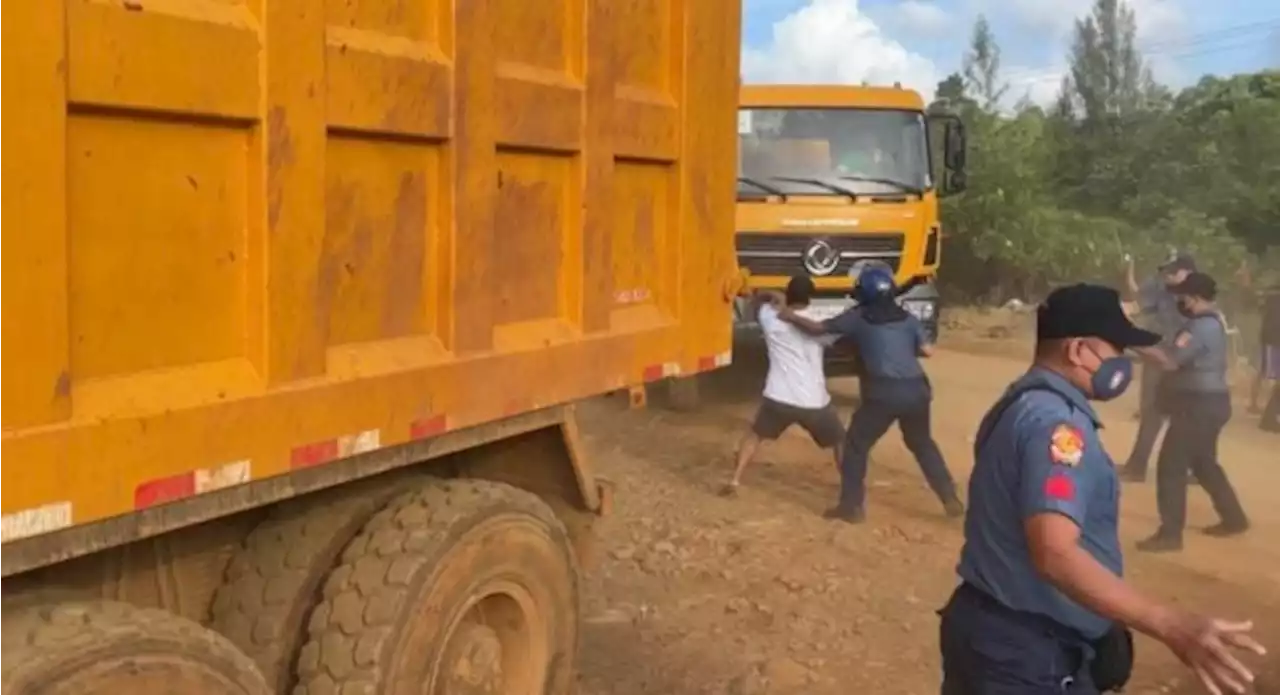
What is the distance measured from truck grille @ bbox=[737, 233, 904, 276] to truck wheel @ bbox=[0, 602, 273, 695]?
10.8m

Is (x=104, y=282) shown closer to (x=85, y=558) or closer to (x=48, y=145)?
(x=48, y=145)

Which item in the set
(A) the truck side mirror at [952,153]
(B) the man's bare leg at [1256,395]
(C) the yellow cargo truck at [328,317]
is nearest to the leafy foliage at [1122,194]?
(B) the man's bare leg at [1256,395]

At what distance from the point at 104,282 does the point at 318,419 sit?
70 cm

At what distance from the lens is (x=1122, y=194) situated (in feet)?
106

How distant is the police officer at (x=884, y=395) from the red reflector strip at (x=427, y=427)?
6010 millimetres

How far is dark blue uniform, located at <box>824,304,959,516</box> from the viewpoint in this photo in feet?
32.1

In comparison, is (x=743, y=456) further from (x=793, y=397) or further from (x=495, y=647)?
(x=495, y=647)

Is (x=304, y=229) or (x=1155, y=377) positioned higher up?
(x=304, y=229)

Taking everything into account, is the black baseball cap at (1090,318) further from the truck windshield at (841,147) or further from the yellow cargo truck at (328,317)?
the truck windshield at (841,147)

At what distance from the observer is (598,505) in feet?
17.2

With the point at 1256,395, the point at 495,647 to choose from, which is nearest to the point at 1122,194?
the point at 1256,395

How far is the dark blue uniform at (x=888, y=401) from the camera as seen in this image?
980 centimetres

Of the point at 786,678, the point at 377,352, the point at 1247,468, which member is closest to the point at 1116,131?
the point at 1247,468

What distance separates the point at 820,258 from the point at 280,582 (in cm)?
1026
